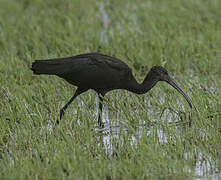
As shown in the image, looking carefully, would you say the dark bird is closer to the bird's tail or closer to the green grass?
the bird's tail

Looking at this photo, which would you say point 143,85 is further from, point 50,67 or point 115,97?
point 50,67

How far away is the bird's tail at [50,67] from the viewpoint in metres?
6.37

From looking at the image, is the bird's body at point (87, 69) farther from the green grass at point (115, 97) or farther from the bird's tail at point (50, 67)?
the green grass at point (115, 97)

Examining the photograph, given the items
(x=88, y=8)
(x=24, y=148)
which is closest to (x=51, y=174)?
(x=24, y=148)

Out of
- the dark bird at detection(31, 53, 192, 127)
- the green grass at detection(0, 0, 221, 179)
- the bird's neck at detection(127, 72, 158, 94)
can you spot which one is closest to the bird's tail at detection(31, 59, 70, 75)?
the dark bird at detection(31, 53, 192, 127)

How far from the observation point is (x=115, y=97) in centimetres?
728

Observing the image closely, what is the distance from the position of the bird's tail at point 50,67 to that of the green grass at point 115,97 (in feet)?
1.59

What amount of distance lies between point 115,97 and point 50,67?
1169 mm

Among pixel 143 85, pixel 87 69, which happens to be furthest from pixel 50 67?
pixel 143 85

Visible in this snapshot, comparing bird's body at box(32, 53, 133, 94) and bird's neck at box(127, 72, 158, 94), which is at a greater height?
bird's body at box(32, 53, 133, 94)

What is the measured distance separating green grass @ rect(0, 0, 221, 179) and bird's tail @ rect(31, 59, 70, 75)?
486 millimetres

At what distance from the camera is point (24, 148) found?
→ 581 centimetres

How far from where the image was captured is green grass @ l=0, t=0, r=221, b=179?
5.18 meters

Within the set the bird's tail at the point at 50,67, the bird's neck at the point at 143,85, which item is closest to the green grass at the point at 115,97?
the bird's neck at the point at 143,85
